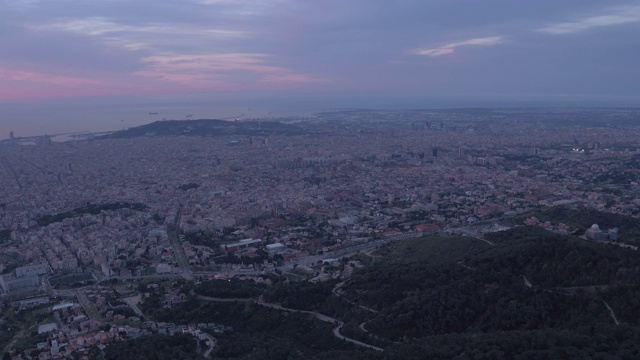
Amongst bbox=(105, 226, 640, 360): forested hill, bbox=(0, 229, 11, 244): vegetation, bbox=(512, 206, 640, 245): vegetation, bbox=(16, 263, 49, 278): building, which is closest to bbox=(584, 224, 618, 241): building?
bbox=(512, 206, 640, 245): vegetation

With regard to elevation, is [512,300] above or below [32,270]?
above

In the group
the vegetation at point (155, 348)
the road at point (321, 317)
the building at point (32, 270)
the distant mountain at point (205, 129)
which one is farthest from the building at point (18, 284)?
the distant mountain at point (205, 129)

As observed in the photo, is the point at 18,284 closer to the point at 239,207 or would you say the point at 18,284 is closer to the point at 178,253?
the point at 178,253

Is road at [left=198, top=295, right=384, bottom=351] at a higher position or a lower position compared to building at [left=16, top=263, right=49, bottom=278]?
lower

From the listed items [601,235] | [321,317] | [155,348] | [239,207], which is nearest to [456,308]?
[321,317]

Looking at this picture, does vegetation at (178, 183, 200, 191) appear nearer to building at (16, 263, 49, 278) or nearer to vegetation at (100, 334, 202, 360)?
building at (16, 263, 49, 278)

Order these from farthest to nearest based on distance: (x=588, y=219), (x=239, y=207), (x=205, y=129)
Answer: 1. (x=205, y=129)
2. (x=239, y=207)
3. (x=588, y=219)
